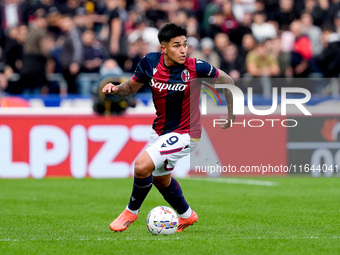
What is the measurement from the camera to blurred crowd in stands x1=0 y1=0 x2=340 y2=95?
19.0m

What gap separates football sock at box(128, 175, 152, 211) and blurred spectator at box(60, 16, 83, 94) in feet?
35.2

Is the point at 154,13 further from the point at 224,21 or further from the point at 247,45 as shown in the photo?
the point at 247,45

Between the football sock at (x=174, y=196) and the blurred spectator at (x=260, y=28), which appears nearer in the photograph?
the football sock at (x=174, y=196)

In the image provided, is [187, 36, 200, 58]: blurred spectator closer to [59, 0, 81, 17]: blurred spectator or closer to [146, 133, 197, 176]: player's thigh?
[59, 0, 81, 17]: blurred spectator

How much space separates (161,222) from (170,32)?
1.94m

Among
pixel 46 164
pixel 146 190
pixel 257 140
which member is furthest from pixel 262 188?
pixel 146 190

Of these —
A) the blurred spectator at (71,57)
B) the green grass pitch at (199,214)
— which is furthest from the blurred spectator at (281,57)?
the green grass pitch at (199,214)

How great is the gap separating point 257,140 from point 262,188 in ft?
7.91

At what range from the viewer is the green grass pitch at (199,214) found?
24.1 feet

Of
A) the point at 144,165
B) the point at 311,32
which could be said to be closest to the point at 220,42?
the point at 311,32

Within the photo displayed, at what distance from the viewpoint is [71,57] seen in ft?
62.8

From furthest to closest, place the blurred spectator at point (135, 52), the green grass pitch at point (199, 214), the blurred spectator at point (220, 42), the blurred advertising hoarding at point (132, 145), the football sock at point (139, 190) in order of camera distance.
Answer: the blurred spectator at point (220, 42)
the blurred spectator at point (135, 52)
the blurred advertising hoarding at point (132, 145)
the football sock at point (139, 190)
the green grass pitch at point (199, 214)

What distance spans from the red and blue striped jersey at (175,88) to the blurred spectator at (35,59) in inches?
421

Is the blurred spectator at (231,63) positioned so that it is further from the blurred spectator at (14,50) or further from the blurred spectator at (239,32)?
the blurred spectator at (14,50)
